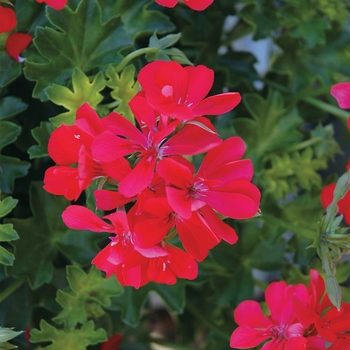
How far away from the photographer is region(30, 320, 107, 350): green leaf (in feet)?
2.39

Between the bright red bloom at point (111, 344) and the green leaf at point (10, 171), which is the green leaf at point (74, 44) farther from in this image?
the bright red bloom at point (111, 344)

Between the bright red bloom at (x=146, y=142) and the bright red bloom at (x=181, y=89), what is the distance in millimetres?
16

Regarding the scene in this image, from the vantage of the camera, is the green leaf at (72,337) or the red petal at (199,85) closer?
the red petal at (199,85)

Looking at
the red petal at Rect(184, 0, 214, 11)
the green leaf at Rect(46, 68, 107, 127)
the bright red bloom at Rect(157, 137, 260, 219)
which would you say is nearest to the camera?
the bright red bloom at Rect(157, 137, 260, 219)

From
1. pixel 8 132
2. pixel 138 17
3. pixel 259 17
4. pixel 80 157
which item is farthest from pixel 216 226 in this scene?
pixel 259 17

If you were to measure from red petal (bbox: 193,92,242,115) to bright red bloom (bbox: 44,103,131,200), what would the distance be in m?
0.08

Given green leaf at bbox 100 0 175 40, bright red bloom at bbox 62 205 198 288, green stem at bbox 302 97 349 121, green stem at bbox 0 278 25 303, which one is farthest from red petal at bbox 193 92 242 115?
green stem at bbox 302 97 349 121

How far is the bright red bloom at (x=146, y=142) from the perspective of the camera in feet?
1.60

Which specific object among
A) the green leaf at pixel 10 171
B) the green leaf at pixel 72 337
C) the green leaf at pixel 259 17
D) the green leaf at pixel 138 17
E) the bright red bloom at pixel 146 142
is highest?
the bright red bloom at pixel 146 142

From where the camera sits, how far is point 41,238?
2.76ft

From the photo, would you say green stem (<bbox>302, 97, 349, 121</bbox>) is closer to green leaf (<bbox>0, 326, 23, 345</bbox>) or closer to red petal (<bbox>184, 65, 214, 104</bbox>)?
red petal (<bbox>184, 65, 214, 104</bbox>)

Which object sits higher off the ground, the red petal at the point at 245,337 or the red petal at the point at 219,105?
the red petal at the point at 219,105

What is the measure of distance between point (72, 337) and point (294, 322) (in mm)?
311

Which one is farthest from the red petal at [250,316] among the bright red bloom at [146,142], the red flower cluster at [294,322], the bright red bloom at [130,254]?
the bright red bloom at [146,142]
